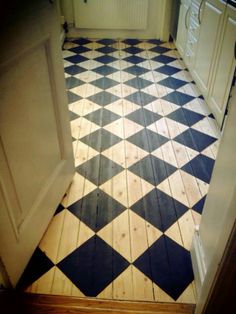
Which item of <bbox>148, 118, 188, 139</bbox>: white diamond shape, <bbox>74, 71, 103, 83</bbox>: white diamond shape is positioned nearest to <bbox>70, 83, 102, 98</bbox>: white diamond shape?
<bbox>74, 71, 103, 83</bbox>: white diamond shape

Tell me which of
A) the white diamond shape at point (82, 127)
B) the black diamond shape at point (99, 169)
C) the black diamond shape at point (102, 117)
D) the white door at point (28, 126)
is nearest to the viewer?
the white door at point (28, 126)

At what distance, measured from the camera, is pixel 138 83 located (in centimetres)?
310

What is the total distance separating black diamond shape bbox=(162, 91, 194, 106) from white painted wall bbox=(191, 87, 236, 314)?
5.67 ft

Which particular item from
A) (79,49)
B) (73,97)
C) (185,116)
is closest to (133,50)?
(79,49)

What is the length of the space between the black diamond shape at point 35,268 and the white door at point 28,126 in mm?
63

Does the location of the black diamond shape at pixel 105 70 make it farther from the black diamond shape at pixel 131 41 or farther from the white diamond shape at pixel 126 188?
the white diamond shape at pixel 126 188

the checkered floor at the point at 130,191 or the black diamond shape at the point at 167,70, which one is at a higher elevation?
the black diamond shape at the point at 167,70

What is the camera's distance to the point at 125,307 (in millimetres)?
1202

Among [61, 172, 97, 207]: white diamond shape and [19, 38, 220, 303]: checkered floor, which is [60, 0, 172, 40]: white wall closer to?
[19, 38, 220, 303]: checkered floor

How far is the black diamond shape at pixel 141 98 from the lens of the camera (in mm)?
2764

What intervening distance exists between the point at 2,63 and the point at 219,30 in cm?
187

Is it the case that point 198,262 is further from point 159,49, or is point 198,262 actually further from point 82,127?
point 159,49

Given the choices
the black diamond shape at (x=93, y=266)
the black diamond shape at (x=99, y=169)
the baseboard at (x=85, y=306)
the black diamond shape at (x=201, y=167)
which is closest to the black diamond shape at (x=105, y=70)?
the black diamond shape at (x=99, y=169)

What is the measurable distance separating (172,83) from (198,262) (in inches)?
89.0
